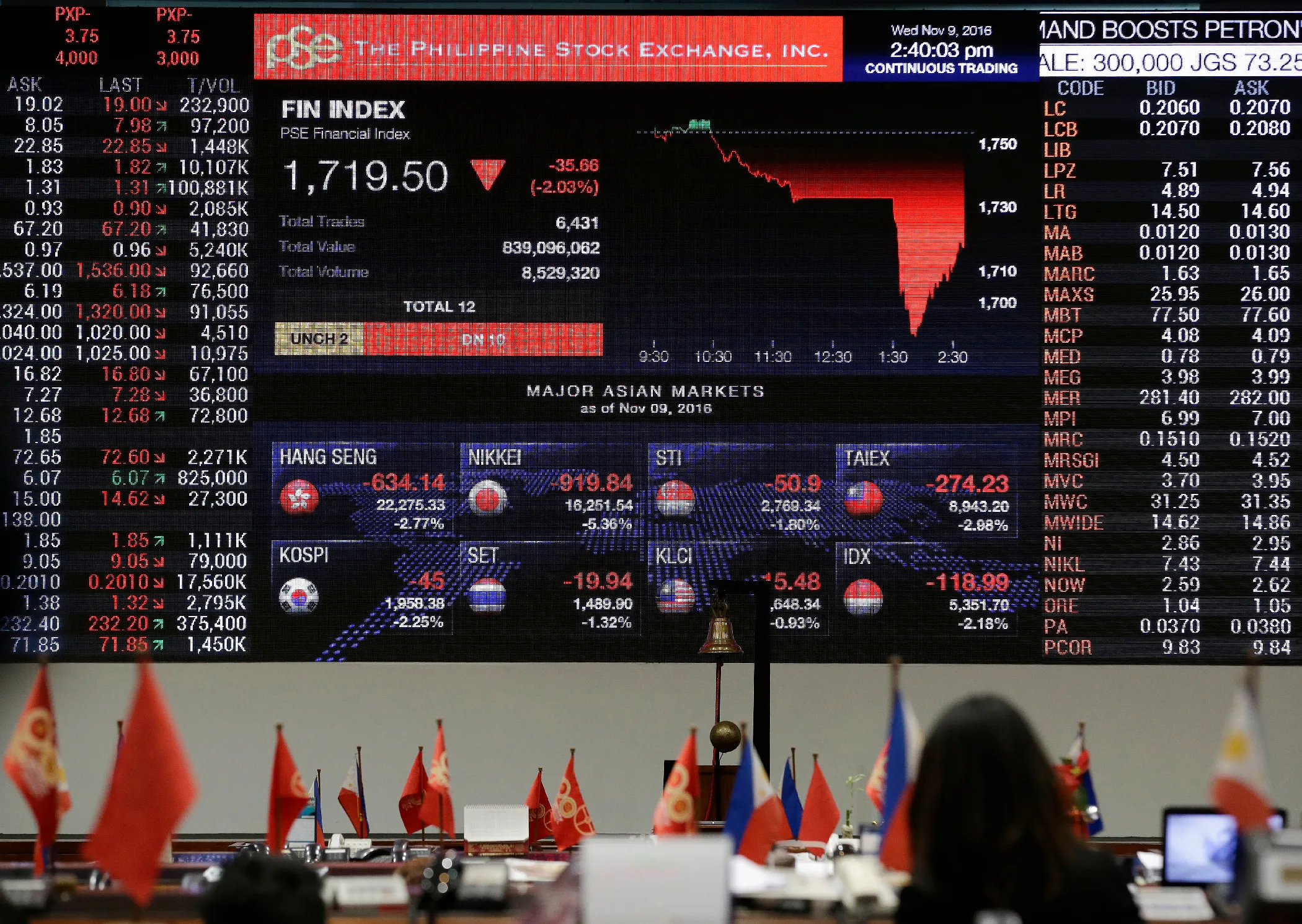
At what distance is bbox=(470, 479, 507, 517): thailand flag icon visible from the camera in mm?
4480

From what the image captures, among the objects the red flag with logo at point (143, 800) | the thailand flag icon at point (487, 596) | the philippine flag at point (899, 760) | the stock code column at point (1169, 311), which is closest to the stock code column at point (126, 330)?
the thailand flag icon at point (487, 596)

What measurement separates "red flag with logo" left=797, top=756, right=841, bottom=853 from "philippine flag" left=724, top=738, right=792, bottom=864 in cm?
92

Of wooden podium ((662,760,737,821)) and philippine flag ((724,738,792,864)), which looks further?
wooden podium ((662,760,737,821))

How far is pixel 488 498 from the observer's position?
14.7ft

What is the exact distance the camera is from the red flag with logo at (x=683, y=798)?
2.94 meters

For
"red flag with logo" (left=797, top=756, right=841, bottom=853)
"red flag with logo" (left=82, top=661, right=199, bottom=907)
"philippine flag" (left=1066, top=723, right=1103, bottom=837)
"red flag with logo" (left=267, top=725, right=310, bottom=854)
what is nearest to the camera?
"red flag with logo" (left=82, top=661, right=199, bottom=907)

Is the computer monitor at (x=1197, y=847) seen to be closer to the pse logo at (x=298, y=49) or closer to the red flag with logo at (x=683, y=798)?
the red flag with logo at (x=683, y=798)

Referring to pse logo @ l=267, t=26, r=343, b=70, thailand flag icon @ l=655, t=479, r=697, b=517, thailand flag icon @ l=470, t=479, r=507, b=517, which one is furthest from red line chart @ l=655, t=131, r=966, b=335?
thailand flag icon @ l=470, t=479, r=507, b=517

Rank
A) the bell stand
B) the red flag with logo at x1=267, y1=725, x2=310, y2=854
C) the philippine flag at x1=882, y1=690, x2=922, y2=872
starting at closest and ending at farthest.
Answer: the philippine flag at x1=882, y1=690, x2=922, y2=872, the red flag with logo at x1=267, y1=725, x2=310, y2=854, the bell stand

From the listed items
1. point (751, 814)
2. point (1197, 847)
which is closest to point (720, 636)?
point (751, 814)

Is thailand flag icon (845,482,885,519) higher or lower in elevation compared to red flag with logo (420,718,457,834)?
higher

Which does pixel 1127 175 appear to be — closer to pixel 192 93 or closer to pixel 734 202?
pixel 734 202

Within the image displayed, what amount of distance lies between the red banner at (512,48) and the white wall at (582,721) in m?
2.14

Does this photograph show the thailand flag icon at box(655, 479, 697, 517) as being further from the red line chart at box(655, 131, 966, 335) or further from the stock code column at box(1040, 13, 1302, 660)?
the stock code column at box(1040, 13, 1302, 660)
